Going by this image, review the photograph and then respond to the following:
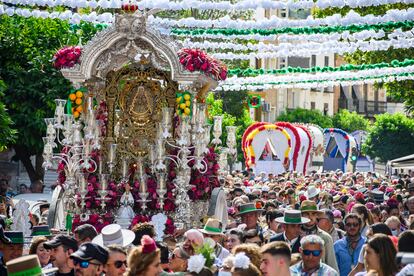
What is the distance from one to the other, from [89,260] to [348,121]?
279 feet

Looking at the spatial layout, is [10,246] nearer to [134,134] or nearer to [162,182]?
[162,182]

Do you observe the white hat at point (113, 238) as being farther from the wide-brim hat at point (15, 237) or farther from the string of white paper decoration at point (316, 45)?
Result: the string of white paper decoration at point (316, 45)

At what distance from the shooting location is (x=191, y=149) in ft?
67.6

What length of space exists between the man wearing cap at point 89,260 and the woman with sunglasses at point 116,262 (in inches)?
5.5

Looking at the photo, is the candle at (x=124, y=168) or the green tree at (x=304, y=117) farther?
the green tree at (x=304, y=117)

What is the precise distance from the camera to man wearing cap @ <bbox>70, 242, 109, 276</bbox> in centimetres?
1040

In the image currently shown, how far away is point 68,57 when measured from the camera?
2033 centimetres

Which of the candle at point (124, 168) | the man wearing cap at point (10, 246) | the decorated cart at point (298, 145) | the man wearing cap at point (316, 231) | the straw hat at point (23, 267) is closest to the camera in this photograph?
the straw hat at point (23, 267)

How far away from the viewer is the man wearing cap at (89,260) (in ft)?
34.1

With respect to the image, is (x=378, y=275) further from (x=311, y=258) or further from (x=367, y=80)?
(x=367, y=80)

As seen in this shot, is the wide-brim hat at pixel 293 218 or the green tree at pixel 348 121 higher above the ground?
the green tree at pixel 348 121

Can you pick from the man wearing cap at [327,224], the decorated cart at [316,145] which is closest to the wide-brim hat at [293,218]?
the man wearing cap at [327,224]

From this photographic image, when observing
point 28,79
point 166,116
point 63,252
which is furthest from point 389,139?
point 63,252

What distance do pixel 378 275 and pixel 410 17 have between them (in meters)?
12.3
